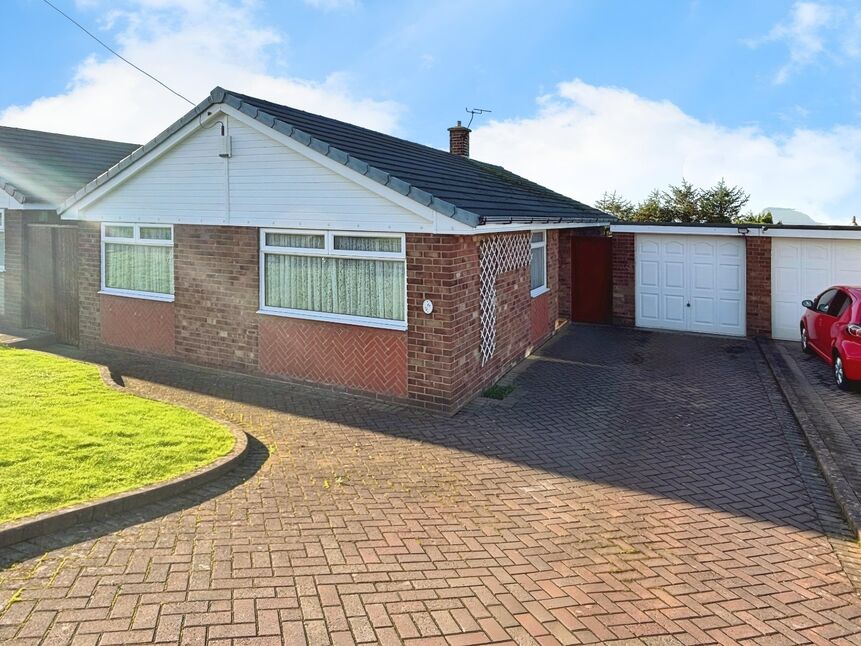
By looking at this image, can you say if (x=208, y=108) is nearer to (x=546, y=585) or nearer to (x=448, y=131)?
(x=546, y=585)

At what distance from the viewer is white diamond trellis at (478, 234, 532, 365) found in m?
10.1

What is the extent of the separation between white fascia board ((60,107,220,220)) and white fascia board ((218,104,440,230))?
620mm

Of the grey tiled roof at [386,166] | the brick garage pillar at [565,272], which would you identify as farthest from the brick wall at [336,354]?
the brick garage pillar at [565,272]

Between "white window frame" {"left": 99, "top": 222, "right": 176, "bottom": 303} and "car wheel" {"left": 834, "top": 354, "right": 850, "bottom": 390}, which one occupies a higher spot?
"white window frame" {"left": 99, "top": 222, "right": 176, "bottom": 303}

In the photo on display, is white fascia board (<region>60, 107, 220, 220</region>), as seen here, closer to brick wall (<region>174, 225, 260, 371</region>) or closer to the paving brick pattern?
brick wall (<region>174, 225, 260, 371</region>)

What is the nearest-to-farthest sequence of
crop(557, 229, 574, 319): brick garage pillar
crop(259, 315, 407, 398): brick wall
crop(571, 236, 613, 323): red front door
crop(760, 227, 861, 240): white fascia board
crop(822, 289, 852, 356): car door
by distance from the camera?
crop(259, 315, 407, 398): brick wall
crop(822, 289, 852, 356): car door
crop(760, 227, 861, 240): white fascia board
crop(571, 236, 613, 323): red front door
crop(557, 229, 574, 319): brick garage pillar

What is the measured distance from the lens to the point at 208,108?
10414mm

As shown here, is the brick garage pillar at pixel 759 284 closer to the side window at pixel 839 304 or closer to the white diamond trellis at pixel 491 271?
the side window at pixel 839 304

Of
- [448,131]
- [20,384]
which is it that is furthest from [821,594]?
[448,131]

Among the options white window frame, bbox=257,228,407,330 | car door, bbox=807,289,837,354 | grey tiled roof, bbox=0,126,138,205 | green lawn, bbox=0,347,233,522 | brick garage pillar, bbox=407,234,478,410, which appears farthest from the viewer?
grey tiled roof, bbox=0,126,138,205

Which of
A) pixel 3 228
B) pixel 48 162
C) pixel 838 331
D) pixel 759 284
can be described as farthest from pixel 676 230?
pixel 48 162

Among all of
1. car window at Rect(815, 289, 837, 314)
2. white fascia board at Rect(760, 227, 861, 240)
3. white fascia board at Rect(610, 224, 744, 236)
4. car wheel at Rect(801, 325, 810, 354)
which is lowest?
car wheel at Rect(801, 325, 810, 354)

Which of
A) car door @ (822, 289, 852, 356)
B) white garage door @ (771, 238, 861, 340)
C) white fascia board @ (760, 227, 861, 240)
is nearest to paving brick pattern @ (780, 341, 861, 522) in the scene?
car door @ (822, 289, 852, 356)

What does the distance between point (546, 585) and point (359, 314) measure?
5741 mm
